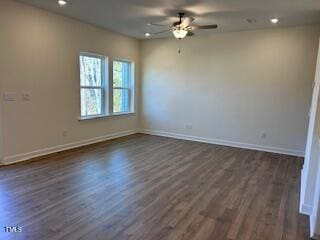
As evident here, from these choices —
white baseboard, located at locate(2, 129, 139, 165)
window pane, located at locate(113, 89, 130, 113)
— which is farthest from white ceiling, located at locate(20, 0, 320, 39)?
white baseboard, located at locate(2, 129, 139, 165)

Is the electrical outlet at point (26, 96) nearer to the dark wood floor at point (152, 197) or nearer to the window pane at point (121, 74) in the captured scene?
the dark wood floor at point (152, 197)

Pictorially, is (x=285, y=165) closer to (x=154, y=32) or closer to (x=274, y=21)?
(x=274, y=21)

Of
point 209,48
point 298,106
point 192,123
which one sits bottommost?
point 192,123

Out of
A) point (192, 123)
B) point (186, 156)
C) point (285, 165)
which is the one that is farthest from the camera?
point (192, 123)

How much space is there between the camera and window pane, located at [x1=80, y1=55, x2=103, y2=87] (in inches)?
214

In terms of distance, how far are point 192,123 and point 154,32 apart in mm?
2437

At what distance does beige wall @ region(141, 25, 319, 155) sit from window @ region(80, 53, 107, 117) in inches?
57.1

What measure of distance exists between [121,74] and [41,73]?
2461mm

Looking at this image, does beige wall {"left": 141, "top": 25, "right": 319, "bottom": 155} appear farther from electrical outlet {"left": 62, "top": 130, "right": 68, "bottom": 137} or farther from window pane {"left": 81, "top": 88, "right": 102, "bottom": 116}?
electrical outlet {"left": 62, "top": 130, "right": 68, "bottom": 137}

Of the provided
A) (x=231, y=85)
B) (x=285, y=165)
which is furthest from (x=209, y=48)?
(x=285, y=165)

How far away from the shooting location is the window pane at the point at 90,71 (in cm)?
543

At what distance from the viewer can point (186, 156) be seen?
4930 millimetres

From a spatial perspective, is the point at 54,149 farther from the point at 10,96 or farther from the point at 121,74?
the point at 121,74

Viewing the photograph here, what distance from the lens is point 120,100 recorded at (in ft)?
22.0
